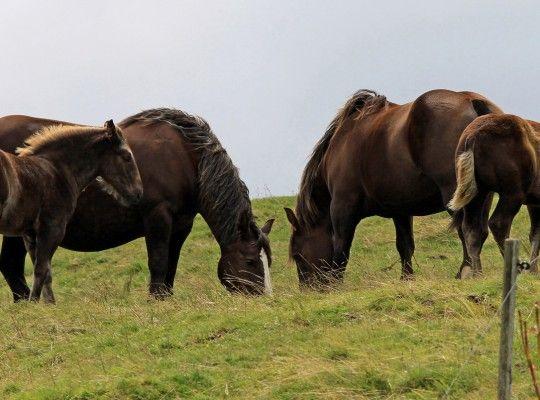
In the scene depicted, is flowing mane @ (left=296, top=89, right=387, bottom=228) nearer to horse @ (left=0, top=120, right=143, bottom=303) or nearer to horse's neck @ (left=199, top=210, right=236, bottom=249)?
horse's neck @ (left=199, top=210, right=236, bottom=249)

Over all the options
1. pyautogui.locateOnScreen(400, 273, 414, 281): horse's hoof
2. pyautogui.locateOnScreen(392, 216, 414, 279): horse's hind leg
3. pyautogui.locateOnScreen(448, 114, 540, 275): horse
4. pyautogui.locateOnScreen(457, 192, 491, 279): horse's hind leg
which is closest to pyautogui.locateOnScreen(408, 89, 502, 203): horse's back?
pyautogui.locateOnScreen(457, 192, 491, 279): horse's hind leg

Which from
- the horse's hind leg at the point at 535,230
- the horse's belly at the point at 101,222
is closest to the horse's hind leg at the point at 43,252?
the horse's belly at the point at 101,222

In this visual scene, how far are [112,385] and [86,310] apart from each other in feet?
10.1

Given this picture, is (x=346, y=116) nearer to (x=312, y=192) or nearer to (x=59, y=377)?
(x=312, y=192)

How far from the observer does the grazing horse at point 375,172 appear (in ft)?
34.9

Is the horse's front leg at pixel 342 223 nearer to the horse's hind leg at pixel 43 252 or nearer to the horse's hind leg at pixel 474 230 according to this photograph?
the horse's hind leg at pixel 474 230

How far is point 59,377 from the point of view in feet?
24.6

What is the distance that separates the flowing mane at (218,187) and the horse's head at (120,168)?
2.88 ft

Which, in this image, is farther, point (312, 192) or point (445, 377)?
point (312, 192)

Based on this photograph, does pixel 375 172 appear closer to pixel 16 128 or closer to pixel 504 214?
pixel 504 214

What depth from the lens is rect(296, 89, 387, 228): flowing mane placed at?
12641 mm

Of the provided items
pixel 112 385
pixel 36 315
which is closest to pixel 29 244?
pixel 36 315

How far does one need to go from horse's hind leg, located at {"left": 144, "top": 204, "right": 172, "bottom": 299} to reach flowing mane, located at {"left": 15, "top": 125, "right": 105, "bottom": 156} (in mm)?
1267

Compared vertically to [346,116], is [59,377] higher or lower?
lower
